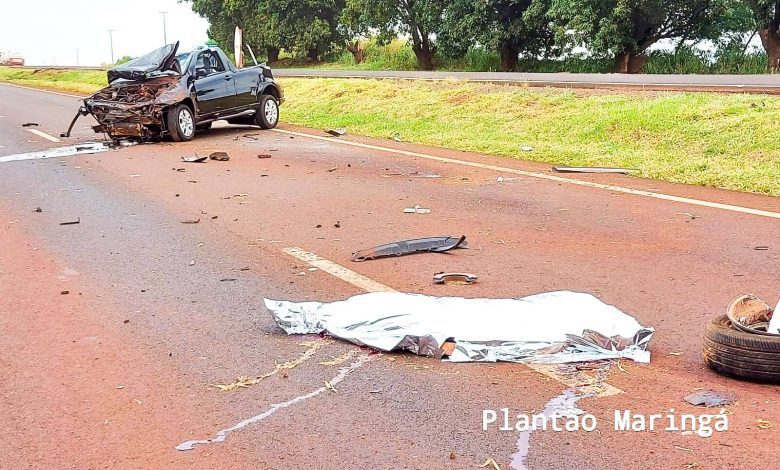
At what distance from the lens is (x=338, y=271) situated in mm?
6203

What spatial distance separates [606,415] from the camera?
146 inches

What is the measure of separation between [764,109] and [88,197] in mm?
9111

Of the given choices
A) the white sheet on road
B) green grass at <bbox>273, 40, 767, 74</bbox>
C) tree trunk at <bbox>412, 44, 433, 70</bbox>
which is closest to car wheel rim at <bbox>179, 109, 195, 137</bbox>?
the white sheet on road

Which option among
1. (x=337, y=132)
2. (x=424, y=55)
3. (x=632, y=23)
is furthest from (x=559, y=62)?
(x=337, y=132)

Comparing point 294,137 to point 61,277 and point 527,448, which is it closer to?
point 61,277

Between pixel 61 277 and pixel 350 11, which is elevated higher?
pixel 350 11

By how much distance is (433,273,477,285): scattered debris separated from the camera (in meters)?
5.82

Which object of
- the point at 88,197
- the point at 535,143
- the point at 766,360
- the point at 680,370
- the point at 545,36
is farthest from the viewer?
the point at 545,36

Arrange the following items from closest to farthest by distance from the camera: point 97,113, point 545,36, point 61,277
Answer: point 61,277, point 97,113, point 545,36

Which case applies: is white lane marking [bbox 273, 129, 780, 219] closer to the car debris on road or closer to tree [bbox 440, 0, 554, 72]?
the car debris on road

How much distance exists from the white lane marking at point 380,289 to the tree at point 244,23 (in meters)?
47.6

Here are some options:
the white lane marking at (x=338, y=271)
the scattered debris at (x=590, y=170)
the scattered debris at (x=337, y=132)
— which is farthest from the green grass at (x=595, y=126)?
the white lane marking at (x=338, y=271)

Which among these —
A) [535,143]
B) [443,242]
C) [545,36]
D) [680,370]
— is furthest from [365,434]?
[545,36]

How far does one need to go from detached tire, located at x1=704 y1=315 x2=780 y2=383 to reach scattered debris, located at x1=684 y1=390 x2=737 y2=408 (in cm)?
18
